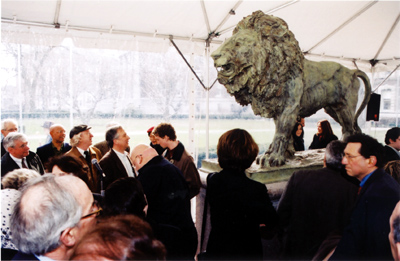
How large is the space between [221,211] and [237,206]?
0.12 m

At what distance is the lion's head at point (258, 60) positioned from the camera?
2.40m

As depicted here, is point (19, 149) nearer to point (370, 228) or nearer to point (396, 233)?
point (370, 228)

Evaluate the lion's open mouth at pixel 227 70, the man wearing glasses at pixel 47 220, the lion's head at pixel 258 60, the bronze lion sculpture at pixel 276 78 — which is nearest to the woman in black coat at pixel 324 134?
the bronze lion sculpture at pixel 276 78

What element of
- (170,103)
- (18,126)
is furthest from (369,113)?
(18,126)

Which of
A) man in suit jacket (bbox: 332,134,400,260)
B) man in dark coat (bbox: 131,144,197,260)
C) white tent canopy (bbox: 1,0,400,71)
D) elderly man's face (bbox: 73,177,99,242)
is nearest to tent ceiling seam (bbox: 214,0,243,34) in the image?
white tent canopy (bbox: 1,0,400,71)

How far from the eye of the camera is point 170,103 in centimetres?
552

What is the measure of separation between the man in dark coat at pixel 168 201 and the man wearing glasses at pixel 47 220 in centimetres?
91

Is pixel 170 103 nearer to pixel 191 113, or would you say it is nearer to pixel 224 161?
pixel 191 113

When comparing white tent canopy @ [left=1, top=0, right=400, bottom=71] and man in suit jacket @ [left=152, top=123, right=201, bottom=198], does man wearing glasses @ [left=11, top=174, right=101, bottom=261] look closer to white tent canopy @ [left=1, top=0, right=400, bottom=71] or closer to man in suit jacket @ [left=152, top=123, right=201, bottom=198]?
man in suit jacket @ [left=152, top=123, right=201, bottom=198]

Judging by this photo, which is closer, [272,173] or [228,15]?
[272,173]

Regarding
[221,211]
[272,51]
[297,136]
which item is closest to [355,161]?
[221,211]

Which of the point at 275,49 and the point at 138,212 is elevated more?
the point at 275,49

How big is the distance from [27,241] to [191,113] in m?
4.06

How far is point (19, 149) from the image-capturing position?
2.95m
